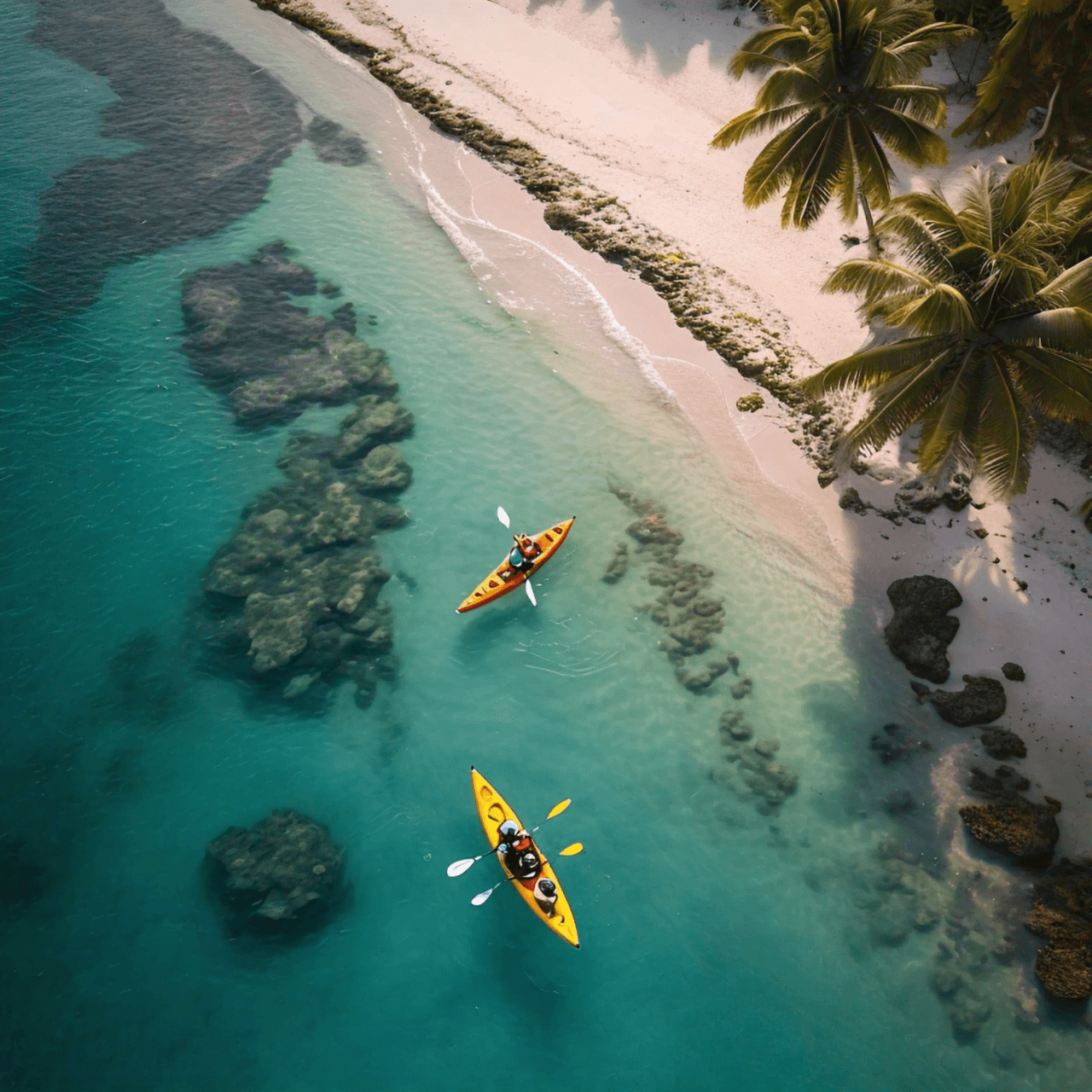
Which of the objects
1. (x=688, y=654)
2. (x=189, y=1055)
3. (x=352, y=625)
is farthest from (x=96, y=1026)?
(x=688, y=654)

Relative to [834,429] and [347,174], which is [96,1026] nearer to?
[834,429]

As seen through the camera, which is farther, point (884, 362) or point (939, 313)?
point (884, 362)

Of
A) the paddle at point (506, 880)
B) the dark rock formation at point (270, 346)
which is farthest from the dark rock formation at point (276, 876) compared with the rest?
the dark rock formation at point (270, 346)

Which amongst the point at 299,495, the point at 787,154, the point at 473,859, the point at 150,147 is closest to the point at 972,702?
the point at 473,859

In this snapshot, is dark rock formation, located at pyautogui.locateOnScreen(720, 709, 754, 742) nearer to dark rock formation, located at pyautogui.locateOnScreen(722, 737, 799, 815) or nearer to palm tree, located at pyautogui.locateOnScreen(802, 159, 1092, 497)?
dark rock formation, located at pyautogui.locateOnScreen(722, 737, 799, 815)

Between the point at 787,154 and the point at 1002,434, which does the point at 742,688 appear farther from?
the point at 787,154

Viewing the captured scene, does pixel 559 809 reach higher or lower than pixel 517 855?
higher
